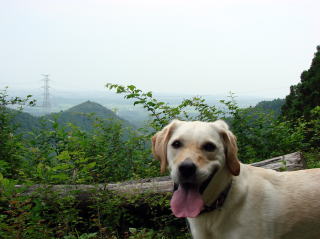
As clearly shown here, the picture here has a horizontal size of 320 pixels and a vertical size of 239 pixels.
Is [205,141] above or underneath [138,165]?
above

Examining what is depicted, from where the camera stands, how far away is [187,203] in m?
3.06

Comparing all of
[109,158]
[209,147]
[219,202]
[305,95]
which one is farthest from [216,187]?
[305,95]

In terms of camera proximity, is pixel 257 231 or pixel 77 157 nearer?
pixel 257 231

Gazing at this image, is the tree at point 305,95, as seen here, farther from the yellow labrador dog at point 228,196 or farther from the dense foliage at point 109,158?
the yellow labrador dog at point 228,196

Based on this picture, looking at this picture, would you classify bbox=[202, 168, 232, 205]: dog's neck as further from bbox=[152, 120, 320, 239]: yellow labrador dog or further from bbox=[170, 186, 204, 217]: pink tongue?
bbox=[170, 186, 204, 217]: pink tongue

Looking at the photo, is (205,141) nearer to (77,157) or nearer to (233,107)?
(77,157)

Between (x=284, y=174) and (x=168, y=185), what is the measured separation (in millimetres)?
2088

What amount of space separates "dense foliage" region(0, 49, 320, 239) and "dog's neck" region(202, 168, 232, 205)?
159 cm

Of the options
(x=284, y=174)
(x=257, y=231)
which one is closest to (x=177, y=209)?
(x=257, y=231)

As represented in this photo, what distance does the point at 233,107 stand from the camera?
7.53 m

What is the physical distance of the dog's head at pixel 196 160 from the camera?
9.55 feet

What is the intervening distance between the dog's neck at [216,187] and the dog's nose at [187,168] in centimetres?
31

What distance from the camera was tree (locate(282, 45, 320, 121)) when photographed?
15.9 meters

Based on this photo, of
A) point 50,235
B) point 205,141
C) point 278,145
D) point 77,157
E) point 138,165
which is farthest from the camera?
point 278,145
